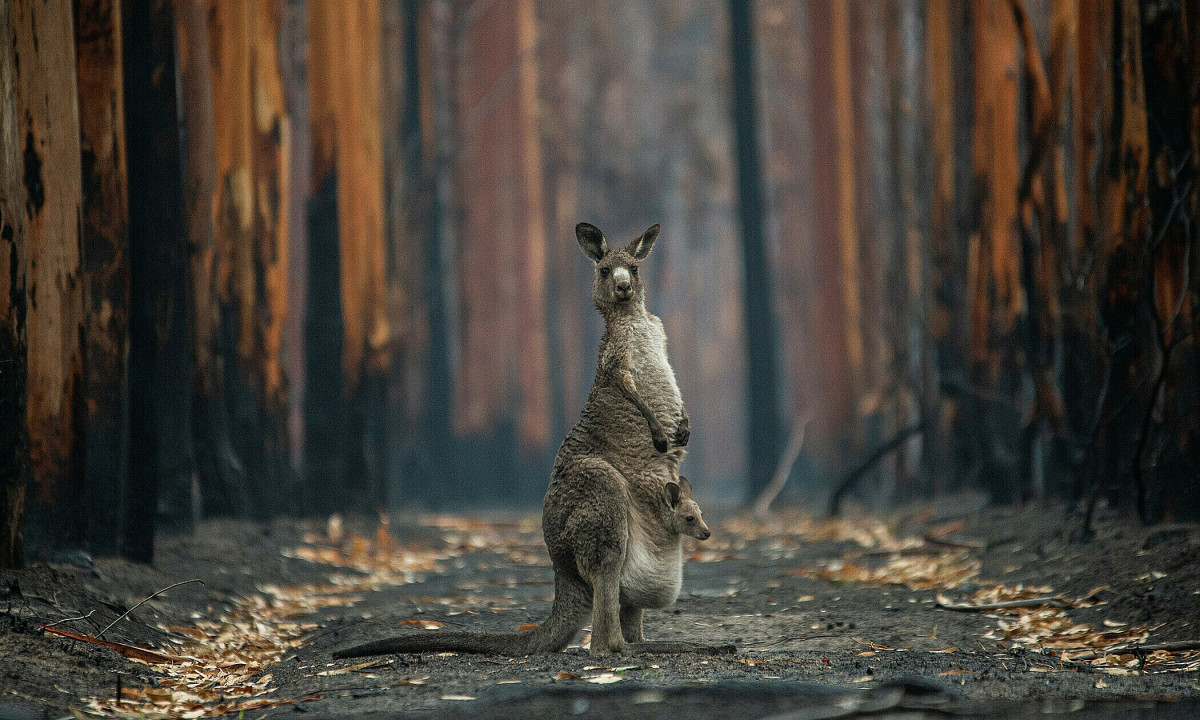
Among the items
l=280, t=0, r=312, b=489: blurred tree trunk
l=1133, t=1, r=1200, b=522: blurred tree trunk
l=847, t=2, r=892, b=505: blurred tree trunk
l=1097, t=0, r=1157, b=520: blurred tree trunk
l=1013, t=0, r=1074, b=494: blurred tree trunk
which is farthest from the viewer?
l=280, t=0, r=312, b=489: blurred tree trunk

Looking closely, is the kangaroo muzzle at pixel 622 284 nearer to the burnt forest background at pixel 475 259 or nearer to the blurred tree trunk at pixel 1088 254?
the burnt forest background at pixel 475 259

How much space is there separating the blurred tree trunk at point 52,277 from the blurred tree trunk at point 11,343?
24cm

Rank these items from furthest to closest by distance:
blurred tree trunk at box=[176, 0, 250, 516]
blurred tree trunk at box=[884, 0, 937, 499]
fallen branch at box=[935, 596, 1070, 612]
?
blurred tree trunk at box=[884, 0, 937, 499] → blurred tree trunk at box=[176, 0, 250, 516] → fallen branch at box=[935, 596, 1070, 612]

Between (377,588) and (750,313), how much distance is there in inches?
429

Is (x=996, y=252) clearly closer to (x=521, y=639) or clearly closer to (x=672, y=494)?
(x=672, y=494)

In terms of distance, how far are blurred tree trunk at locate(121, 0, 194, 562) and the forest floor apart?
43 centimetres

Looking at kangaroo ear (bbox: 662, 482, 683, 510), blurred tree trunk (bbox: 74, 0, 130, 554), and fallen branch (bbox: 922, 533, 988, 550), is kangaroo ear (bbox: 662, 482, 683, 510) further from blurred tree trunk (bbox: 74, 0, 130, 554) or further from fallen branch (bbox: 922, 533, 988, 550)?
fallen branch (bbox: 922, 533, 988, 550)

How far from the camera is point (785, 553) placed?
35.1 feet

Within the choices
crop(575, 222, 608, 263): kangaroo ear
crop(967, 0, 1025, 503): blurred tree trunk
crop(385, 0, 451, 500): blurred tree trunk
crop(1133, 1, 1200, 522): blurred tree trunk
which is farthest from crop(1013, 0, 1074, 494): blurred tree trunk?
crop(385, 0, 451, 500): blurred tree trunk

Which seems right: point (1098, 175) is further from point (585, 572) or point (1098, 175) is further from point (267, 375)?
point (267, 375)

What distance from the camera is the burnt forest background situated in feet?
22.6

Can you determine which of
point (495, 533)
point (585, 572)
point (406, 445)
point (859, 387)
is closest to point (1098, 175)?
point (585, 572)

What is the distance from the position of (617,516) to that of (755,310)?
13814mm

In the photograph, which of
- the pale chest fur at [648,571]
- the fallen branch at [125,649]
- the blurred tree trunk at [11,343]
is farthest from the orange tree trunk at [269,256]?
the pale chest fur at [648,571]
